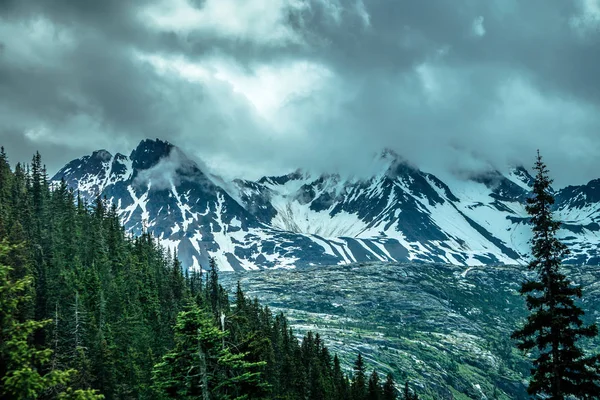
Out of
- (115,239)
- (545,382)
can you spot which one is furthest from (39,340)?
(115,239)

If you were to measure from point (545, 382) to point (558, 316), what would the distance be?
373 centimetres

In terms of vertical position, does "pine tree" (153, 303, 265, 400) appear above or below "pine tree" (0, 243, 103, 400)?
below

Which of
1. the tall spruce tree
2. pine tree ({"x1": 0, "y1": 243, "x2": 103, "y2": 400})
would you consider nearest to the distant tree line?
pine tree ({"x1": 0, "y1": 243, "x2": 103, "y2": 400})

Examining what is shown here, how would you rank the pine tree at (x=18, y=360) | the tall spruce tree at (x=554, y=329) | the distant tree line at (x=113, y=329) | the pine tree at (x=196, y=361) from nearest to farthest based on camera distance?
the pine tree at (x=18, y=360), the distant tree line at (x=113, y=329), the pine tree at (x=196, y=361), the tall spruce tree at (x=554, y=329)

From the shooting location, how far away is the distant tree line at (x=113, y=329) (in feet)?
64.8

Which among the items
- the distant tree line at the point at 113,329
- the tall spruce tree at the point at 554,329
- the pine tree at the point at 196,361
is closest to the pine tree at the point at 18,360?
the distant tree line at the point at 113,329

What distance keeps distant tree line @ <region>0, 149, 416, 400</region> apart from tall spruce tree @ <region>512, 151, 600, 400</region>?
49.8 ft

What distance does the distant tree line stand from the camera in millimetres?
19750

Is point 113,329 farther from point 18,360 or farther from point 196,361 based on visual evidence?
point 18,360

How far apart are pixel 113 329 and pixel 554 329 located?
7958cm

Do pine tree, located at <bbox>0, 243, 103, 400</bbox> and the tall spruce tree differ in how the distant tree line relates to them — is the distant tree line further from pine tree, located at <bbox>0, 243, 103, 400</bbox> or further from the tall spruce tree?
the tall spruce tree

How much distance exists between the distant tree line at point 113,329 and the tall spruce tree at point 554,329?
15.2 metres

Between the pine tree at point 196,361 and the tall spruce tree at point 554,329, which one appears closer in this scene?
the pine tree at point 196,361

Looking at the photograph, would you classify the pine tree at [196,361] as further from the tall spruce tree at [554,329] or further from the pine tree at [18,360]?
the tall spruce tree at [554,329]
